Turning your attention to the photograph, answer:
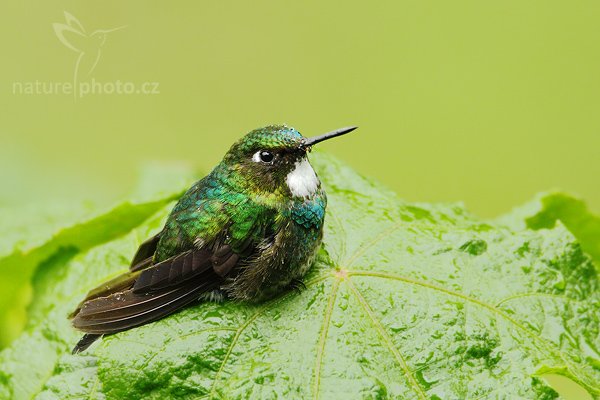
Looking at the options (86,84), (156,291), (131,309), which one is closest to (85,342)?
(131,309)

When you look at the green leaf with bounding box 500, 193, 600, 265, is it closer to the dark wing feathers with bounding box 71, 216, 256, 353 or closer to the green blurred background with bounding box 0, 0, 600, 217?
the dark wing feathers with bounding box 71, 216, 256, 353

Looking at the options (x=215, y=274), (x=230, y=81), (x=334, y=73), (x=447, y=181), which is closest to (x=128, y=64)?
(x=230, y=81)

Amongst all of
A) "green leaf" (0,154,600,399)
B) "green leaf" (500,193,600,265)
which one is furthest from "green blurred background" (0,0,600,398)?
"green leaf" (0,154,600,399)

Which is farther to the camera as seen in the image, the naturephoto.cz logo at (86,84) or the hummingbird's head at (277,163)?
the naturephoto.cz logo at (86,84)

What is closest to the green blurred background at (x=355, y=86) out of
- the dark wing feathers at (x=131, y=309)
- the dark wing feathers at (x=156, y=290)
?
the dark wing feathers at (x=156, y=290)

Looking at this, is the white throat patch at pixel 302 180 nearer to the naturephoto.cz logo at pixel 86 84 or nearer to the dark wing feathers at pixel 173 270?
the dark wing feathers at pixel 173 270

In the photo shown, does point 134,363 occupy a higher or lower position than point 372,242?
lower

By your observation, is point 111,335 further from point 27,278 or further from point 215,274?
point 27,278
